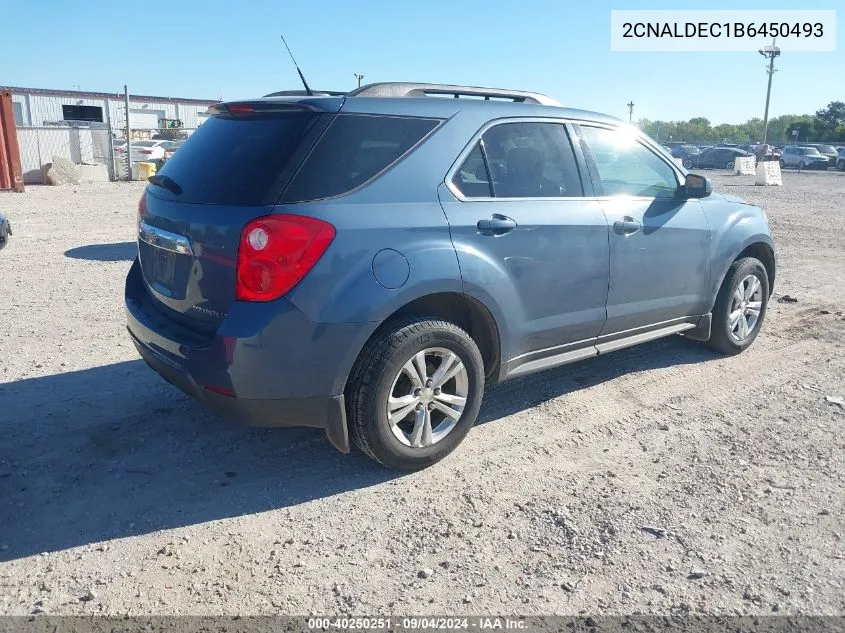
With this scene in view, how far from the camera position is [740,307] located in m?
5.49

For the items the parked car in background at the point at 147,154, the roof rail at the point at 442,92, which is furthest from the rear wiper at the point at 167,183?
the parked car in background at the point at 147,154

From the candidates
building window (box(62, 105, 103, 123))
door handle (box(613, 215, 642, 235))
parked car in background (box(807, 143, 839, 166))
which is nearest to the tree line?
parked car in background (box(807, 143, 839, 166))

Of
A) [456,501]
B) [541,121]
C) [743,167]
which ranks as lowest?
[456,501]

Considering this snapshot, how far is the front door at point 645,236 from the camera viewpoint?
14.4 feet

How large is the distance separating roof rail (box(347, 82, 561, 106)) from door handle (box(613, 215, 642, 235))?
0.85 meters

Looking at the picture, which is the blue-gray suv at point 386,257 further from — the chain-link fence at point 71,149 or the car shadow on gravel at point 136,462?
the chain-link fence at point 71,149

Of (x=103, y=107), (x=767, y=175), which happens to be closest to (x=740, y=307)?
(x=767, y=175)

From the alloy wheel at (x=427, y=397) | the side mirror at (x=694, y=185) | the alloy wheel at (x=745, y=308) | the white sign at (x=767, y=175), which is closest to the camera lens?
the alloy wheel at (x=427, y=397)

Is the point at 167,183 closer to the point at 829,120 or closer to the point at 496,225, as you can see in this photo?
the point at 496,225

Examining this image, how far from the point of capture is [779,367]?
209 inches

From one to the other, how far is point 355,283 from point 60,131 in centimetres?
2119

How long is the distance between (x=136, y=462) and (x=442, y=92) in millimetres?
2615

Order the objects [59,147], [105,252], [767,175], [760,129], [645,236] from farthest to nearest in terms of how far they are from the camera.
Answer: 1. [760,129]
2. [767,175]
3. [59,147]
4. [105,252]
5. [645,236]

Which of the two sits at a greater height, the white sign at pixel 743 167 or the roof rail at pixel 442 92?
the roof rail at pixel 442 92
